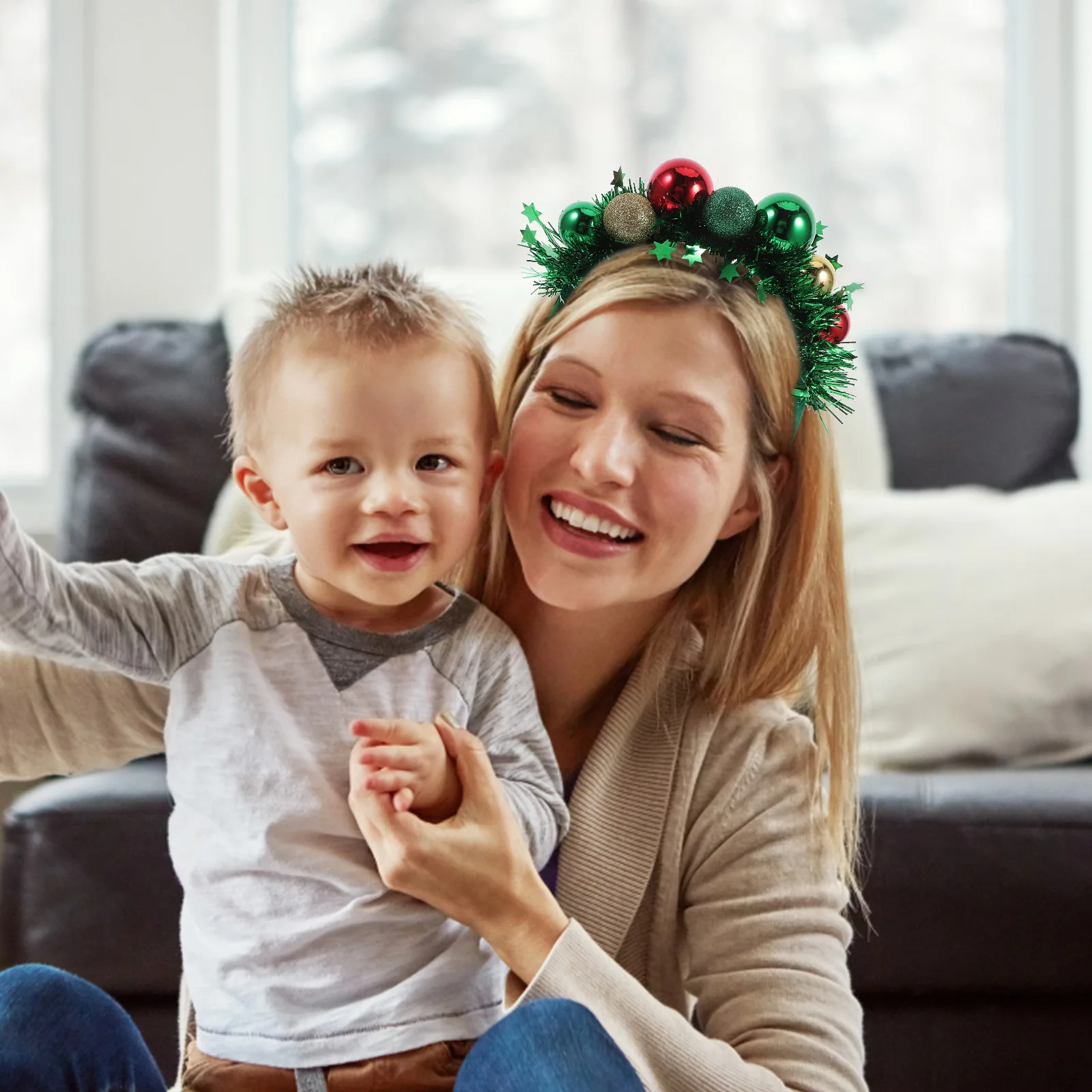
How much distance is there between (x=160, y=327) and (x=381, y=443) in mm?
1410

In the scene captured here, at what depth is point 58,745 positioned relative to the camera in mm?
1042

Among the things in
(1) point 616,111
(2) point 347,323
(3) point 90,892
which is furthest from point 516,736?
(1) point 616,111

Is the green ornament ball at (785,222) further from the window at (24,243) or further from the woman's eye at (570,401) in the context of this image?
the window at (24,243)

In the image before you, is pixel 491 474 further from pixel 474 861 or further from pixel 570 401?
pixel 474 861

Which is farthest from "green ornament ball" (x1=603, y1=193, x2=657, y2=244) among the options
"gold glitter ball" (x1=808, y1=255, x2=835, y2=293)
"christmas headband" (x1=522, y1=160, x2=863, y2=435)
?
"gold glitter ball" (x1=808, y1=255, x2=835, y2=293)

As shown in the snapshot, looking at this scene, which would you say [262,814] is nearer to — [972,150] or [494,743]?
[494,743]

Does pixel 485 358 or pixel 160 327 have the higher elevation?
pixel 160 327

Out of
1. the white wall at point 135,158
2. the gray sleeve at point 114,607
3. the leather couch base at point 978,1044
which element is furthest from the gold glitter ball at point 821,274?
the white wall at point 135,158

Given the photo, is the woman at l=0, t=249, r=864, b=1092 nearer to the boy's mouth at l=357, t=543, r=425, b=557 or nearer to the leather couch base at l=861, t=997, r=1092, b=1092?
the boy's mouth at l=357, t=543, r=425, b=557

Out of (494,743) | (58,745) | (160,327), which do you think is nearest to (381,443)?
(494,743)

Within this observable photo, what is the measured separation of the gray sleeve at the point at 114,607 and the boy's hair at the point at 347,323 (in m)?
0.11

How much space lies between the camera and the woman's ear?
122 centimetres

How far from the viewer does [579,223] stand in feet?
3.88

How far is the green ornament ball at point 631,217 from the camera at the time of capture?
3.83ft
